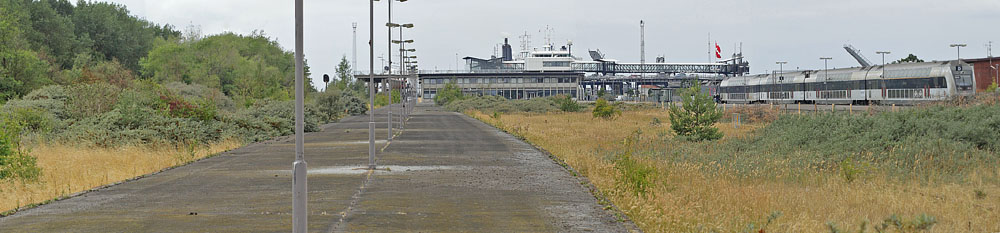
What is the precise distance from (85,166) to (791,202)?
52.3ft

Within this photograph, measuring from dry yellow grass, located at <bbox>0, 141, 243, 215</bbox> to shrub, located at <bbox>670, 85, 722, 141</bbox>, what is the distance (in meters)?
16.3

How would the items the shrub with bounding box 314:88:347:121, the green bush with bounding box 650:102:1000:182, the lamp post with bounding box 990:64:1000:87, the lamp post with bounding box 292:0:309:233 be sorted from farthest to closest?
the lamp post with bounding box 990:64:1000:87 → the shrub with bounding box 314:88:347:121 → the green bush with bounding box 650:102:1000:182 → the lamp post with bounding box 292:0:309:233

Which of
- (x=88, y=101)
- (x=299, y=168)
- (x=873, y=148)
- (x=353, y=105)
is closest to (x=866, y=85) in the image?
(x=873, y=148)

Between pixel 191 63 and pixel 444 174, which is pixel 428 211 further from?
pixel 191 63

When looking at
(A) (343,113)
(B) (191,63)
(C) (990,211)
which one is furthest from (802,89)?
(C) (990,211)

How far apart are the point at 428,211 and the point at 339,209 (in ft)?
4.50

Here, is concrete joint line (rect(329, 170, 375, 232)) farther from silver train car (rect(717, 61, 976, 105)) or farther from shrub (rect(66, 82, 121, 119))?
silver train car (rect(717, 61, 976, 105))

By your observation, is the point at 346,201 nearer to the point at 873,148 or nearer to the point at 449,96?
the point at 873,148

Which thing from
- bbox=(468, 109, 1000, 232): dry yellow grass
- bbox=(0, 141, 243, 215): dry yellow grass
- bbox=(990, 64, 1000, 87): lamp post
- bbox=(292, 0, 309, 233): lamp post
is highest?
bbox=(990, 64, 1000, 87): lamp post

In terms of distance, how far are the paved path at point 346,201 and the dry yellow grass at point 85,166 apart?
0.66 meters

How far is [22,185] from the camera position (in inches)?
648

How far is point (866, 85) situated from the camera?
218 feet

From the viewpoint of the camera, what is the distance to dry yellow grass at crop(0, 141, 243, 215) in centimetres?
1527

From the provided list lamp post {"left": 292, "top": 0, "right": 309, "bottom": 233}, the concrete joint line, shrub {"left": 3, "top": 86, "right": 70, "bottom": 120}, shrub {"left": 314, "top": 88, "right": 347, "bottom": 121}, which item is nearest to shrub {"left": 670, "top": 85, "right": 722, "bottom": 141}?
the concrete joint line
